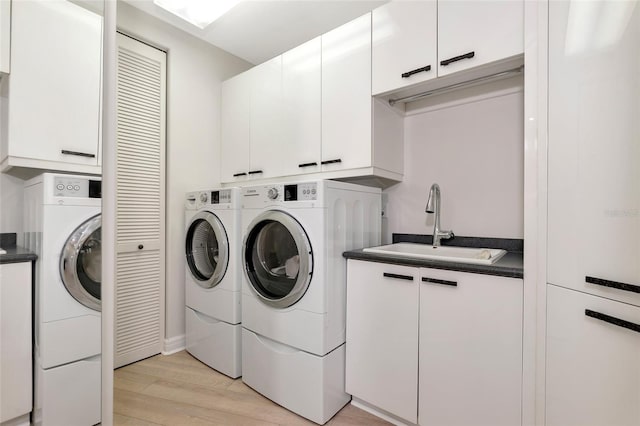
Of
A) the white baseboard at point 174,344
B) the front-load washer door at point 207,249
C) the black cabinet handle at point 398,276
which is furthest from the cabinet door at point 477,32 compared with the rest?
the white baseboard at point 174,344

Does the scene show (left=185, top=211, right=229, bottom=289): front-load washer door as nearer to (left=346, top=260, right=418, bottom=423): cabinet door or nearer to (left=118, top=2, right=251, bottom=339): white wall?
(left=118, top=2, right=251, bottom=339): white wall

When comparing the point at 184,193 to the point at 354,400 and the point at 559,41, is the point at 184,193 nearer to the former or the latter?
the point at 354,400

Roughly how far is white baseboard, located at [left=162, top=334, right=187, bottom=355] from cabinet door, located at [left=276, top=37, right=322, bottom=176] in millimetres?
A: 1569

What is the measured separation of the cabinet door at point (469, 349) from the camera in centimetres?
116

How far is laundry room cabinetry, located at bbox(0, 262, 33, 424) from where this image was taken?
1.65 ft

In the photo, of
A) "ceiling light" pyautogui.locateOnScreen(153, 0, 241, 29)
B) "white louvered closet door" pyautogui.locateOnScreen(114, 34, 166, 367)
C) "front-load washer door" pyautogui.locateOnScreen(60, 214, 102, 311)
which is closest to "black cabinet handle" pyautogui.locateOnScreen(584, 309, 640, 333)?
"front-load washer door" pyautogui.locateOnScreen(60, 214, 102, 311)

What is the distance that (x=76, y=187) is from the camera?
2.01ft

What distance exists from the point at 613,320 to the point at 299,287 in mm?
1226

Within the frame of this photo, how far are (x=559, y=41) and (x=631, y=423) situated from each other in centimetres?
122

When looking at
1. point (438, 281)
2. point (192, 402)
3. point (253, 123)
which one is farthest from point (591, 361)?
point (253, 123)

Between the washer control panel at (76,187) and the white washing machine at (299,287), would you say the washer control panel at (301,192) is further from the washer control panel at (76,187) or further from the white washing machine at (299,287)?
the washer control panel at (76,187)

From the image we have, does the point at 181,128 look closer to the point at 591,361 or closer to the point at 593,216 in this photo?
the point at 593,216

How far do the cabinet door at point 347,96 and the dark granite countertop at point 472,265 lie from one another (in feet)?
1.91

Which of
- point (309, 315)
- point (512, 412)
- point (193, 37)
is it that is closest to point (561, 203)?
point (512, 412)
